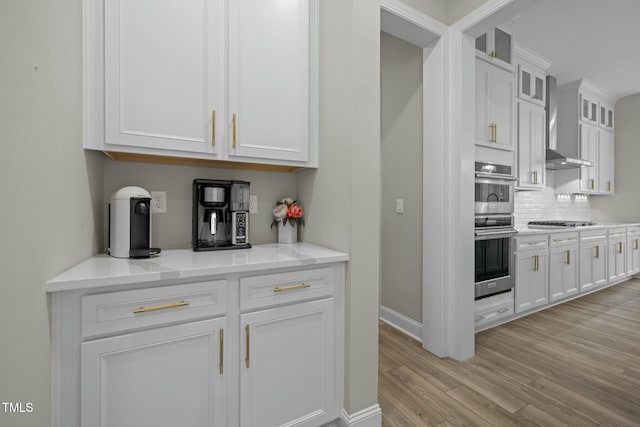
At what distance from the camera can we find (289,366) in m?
1.28

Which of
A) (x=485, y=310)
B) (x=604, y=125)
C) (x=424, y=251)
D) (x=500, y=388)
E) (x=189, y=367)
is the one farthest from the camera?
(x=604, y=125)

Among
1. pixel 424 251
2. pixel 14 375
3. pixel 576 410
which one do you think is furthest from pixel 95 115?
pixel 576 410

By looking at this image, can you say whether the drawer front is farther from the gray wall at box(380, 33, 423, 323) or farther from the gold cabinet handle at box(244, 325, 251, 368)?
the gold cabinet handle at box(244, 325, 251, 368)

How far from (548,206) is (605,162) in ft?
4.79

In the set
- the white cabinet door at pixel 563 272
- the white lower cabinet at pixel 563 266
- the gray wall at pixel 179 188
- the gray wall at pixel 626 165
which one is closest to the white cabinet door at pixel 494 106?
the white lower cabinet at pixel 563 266

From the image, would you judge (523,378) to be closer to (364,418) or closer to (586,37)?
(364,418)

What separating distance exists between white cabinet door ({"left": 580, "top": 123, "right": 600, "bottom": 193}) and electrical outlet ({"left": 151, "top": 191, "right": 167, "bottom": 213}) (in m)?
5.55

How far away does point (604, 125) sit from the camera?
15.7ft

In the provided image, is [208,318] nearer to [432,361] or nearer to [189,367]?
[189,367]

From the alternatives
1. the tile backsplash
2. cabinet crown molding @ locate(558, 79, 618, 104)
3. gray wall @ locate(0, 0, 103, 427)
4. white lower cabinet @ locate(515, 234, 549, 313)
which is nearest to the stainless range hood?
cabinet crown molding @ locate(558, 79, 618, 104)

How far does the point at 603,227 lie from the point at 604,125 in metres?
2.16

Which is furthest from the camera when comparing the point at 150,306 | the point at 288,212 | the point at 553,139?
the point at 553,139

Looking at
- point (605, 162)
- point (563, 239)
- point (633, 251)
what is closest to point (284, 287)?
point (563, 239)

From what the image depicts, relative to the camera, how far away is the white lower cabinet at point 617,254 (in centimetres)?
403
